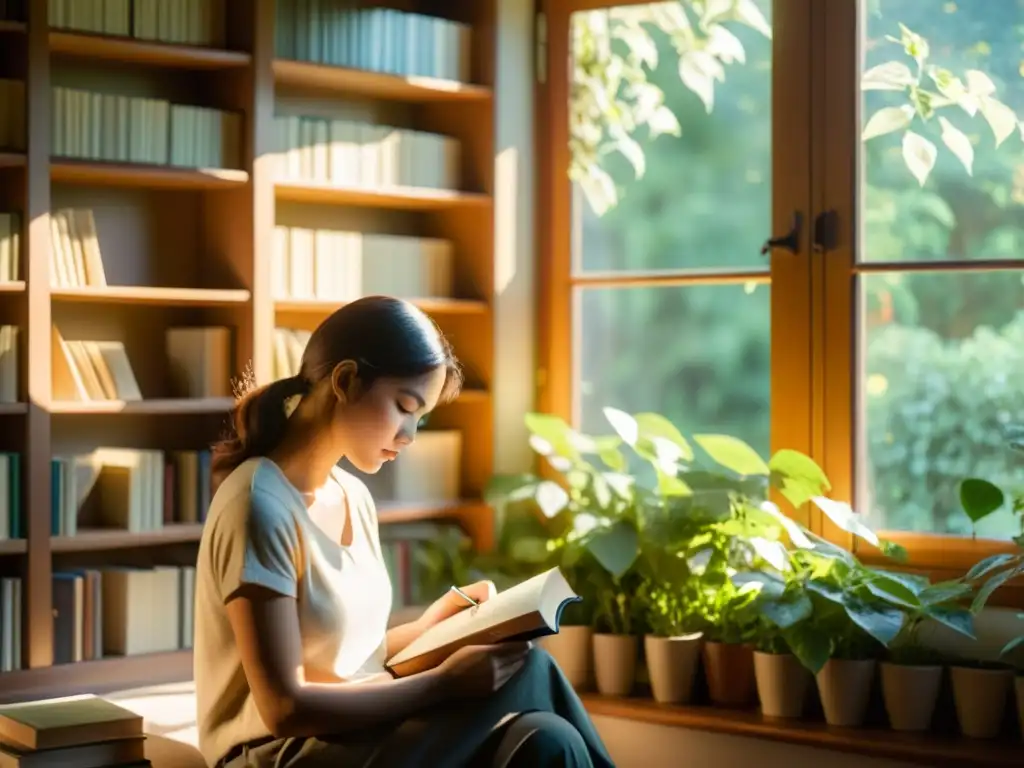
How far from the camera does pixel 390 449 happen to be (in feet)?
8.95

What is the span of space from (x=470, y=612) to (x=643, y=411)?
2019 mm

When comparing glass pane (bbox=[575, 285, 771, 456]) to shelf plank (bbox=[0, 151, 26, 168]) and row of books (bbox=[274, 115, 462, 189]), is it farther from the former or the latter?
shelf plank (bbox=[0, 151, 26, 168])

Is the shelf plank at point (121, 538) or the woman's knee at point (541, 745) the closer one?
the woman's knee at point (541, 745)

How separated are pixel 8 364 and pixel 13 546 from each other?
46cm

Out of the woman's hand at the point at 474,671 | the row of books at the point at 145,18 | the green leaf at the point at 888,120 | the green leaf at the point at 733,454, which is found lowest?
the woman's hand at the point at 474,671

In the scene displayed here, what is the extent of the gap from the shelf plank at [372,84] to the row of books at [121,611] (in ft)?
4.77

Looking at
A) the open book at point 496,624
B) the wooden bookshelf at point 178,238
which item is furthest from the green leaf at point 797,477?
the open book at point 496,624

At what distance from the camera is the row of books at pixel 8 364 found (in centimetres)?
386

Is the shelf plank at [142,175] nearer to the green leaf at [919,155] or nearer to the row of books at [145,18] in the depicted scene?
the row of books at [145,18]

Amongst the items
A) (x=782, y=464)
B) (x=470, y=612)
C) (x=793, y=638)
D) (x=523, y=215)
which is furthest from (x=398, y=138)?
(x=470, y=612)

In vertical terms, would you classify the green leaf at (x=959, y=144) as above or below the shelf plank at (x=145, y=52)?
below

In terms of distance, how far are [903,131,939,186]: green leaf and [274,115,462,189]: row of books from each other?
4.70 feet

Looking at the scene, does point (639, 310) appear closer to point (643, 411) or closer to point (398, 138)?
point (643, 411)

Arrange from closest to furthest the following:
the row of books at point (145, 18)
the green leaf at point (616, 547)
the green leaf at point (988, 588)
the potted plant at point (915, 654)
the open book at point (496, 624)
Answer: the open book at point (496, 624) < the green leaf at point (988, 588) < the potted plant at point (915, 654) < the row of books at point (145, 18) < the green leaf at point (616, 547)
